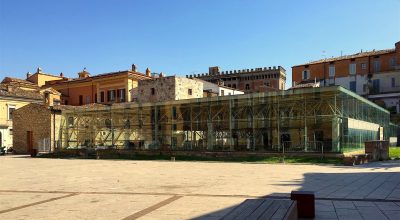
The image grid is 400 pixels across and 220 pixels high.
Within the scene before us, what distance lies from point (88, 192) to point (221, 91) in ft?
A: 158

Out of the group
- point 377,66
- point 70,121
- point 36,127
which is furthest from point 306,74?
point 36,127

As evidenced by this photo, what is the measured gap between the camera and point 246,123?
1156 inches

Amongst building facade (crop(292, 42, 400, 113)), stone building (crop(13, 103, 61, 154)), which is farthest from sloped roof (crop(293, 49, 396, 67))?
stone building (crop(13, 103, 61, 154))

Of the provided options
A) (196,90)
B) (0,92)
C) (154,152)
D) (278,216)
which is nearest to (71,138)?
(154,152)

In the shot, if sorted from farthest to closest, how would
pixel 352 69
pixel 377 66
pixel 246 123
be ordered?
1. pixel 352 69
2. pixel 377 66
3. pixel 246 123

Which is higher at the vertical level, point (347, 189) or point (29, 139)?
point (29, 139)

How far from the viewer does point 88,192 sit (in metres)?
11.7

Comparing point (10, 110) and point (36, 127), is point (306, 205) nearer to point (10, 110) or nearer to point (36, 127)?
point (36, 127)

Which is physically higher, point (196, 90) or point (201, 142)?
point (196, 90)

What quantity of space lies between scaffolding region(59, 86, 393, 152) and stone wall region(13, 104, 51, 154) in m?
4.82

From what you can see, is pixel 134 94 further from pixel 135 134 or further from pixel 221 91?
pixel 135 134

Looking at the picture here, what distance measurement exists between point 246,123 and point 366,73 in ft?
135

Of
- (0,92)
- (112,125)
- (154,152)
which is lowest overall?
(154,152)

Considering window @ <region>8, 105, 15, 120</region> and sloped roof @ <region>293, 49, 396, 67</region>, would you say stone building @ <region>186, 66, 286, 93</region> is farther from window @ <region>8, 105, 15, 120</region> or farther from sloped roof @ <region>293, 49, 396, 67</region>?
window @ <region>8, 105, 15, 120</region>
